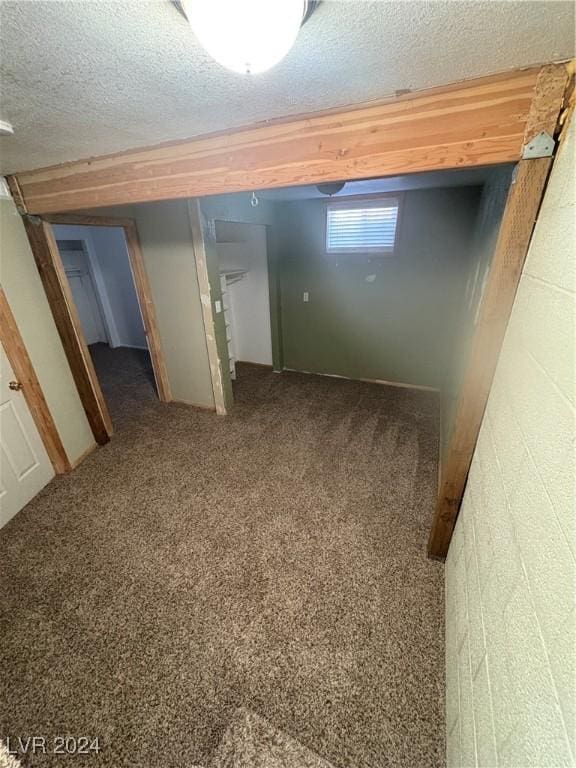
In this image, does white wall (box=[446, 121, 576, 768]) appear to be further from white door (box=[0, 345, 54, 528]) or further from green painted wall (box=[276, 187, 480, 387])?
white door (box=[0, 345, 54, 528])

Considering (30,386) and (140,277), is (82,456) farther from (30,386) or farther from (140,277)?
(140,277)

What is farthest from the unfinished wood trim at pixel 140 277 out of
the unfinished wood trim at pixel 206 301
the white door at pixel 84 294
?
the white door at pixel 84 294

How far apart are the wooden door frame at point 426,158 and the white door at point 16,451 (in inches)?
59.0

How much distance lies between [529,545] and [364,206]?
3488 mm

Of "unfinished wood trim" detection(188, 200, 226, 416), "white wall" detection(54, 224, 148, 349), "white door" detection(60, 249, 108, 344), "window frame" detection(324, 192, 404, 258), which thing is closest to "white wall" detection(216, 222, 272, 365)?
"window frame" detection(324, 192, 404, 258)

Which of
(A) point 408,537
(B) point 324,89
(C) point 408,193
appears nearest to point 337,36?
(B) point 324,89

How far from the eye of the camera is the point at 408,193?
10.0ft

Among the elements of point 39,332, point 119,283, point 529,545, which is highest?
point 119,283

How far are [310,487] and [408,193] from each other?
310 centimetres

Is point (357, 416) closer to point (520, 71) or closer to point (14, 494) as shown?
point (520, 71)

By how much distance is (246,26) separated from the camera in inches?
24.9

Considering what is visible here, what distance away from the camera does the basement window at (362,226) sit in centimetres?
321

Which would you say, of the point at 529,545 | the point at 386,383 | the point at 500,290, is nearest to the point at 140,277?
the point at 500,290

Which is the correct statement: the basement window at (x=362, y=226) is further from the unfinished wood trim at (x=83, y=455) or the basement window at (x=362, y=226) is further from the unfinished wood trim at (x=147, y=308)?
the unfinished wood trim at (x=83, y=455)
